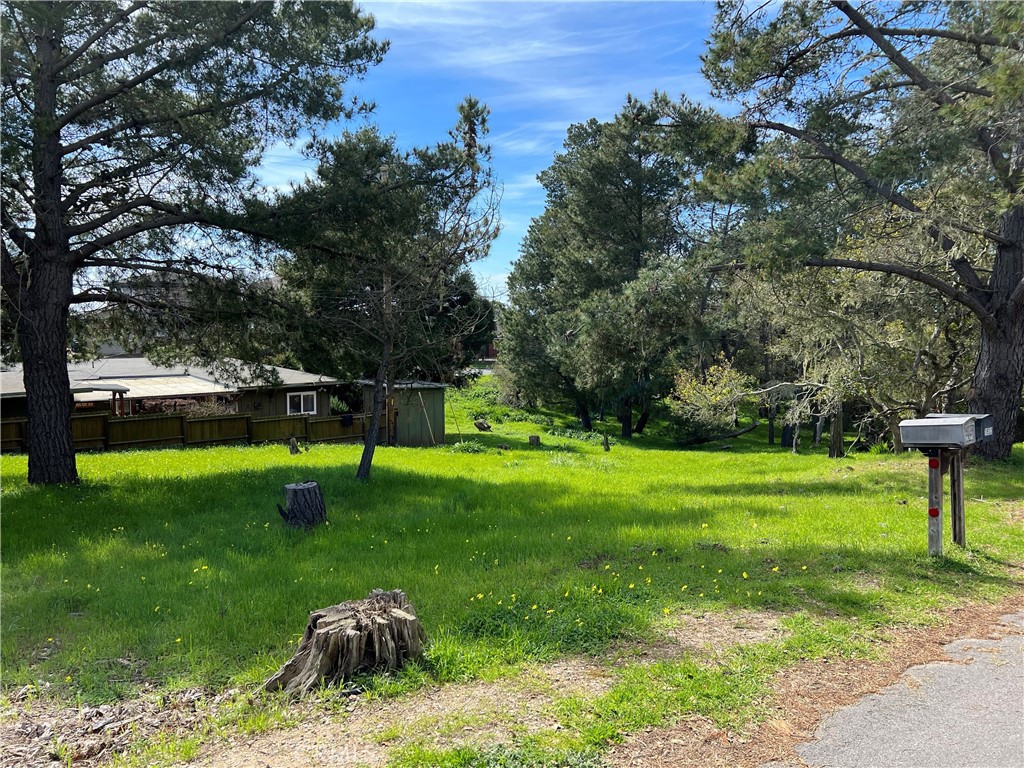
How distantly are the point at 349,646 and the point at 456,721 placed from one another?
0.96 meters

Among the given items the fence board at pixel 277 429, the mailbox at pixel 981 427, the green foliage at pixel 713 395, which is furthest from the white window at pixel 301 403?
the mailbox at pixel 981 427

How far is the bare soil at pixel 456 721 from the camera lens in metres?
3.58

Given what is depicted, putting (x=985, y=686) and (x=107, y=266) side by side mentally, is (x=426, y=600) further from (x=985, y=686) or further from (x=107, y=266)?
(x=107, y=266)

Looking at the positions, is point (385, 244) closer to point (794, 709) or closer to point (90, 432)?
point (794, 709)

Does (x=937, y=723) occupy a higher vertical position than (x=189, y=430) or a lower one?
lower

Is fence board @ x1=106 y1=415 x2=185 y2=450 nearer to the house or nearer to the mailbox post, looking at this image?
the house

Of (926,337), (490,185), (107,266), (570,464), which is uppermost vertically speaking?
(490,185)

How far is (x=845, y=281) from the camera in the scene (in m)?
15.6

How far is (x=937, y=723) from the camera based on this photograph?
3.82 meters

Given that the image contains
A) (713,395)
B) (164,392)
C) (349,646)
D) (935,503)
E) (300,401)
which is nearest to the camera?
(349,646)

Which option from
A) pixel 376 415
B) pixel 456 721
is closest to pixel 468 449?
pixel 376 415

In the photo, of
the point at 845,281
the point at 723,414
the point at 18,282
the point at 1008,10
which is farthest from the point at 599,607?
the point at 723,414

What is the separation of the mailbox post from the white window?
76.1 ft

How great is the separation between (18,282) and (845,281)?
653 inches
